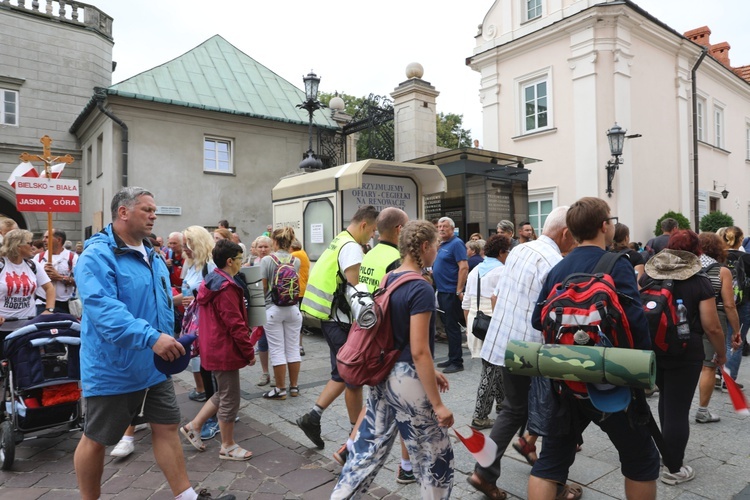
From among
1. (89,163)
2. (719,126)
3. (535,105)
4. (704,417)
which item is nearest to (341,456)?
(704,417)

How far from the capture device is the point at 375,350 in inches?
102

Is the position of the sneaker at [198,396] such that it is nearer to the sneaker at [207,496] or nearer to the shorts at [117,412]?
the sneaker at [207,496]

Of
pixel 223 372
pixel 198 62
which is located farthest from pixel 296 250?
pixel 198 62

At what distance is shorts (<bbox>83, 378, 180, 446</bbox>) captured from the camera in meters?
2.82

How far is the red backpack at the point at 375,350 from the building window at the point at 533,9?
16248mm

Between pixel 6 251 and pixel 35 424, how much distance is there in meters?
2.06

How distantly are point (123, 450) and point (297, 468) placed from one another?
4.81ft

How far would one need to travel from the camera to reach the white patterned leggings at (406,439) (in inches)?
102

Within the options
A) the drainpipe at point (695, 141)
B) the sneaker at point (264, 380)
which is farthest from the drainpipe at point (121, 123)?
the drainpipe at point (695, 141)

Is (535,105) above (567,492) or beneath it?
above

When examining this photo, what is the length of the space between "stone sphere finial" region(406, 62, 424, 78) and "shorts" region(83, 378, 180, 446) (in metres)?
11.5

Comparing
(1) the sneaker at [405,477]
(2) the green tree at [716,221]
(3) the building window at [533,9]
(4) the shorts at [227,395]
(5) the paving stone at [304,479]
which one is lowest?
(5) the paving stone at [304,479]

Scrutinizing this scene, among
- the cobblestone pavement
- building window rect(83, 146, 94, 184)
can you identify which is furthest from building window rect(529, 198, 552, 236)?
building window rect(83, 146, 94, 184)

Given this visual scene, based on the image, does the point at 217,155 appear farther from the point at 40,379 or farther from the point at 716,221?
the point at 716,221
